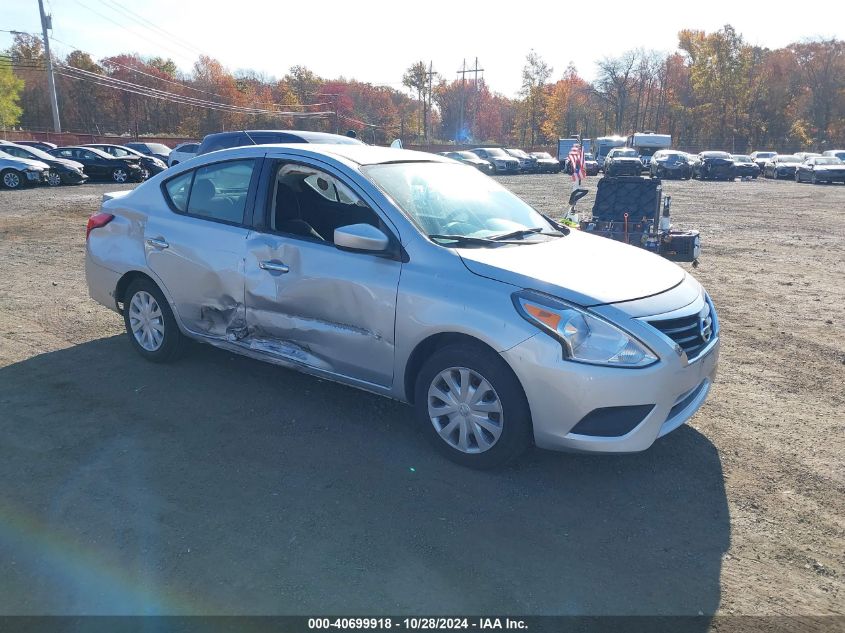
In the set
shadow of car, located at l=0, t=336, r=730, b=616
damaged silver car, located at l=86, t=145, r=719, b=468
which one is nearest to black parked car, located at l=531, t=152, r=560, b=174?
damaged silver car, located at l=86, t=145, r=719, b=468

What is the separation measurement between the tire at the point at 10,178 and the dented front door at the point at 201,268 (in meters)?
21.3

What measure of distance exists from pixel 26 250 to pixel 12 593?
961 centimetres

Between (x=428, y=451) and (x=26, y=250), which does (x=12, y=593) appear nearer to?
(x=428, y=451)

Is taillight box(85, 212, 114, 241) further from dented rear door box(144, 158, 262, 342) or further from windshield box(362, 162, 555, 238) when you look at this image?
windshield box(362, 162, 555, 238)

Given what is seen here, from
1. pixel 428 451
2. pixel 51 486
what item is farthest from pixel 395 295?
pixel 51 486

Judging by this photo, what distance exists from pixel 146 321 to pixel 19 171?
2139 cm

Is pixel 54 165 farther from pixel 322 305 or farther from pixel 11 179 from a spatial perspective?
pixel 322 305

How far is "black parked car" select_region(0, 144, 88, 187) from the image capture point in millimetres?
24016

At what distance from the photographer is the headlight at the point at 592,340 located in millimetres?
3413

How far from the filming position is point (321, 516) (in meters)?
3.36

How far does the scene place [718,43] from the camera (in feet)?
251

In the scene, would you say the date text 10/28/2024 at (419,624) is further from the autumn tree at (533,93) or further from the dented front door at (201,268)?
the autumn tree at (533,93)

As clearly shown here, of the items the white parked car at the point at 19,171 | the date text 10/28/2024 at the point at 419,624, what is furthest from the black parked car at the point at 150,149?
the date text 10/28/2024 at the point at 419,624

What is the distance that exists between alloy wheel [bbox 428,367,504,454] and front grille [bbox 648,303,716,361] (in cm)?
98
